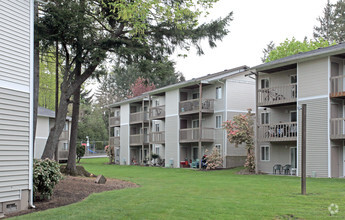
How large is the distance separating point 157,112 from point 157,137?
2.63 m

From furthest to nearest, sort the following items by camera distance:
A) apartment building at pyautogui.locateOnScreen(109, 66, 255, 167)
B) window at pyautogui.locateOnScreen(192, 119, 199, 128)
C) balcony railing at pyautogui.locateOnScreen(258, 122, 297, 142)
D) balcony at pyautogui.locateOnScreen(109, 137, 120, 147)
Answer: balcony at pyautogui.locateOnScreen(109, 137, 120, 147) → window at pyautogui.locateOnScreen(192, 119, 199, 128) → apartment building at pyautogui.locateOnScreen(109, 66, 255, 167) → balcony railing at pyautogui.locateOnScreen(258, 122, 297, 142)

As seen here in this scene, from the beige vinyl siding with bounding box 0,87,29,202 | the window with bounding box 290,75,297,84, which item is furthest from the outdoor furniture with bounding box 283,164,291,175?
the beige vinyl siding with bounding box 0,87,29,202

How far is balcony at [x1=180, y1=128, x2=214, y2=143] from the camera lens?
3525cm

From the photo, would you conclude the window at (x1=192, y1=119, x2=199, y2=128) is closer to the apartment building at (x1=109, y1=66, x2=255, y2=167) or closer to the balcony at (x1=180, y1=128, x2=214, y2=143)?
the apartment building at (x1=109, y1=66, x2=255, y2=167)

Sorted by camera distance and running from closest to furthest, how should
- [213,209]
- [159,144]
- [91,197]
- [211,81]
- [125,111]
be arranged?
[213,209]
[91,197]
[211,81]
[159,144]
[125,111]

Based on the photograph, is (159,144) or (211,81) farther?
(159,144)

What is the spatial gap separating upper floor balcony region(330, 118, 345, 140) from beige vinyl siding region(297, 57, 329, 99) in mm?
1754

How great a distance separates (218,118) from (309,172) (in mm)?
12141

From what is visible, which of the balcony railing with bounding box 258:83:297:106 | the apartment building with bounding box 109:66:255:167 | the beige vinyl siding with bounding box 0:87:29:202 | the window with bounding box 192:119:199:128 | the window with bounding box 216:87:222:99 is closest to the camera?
the beige vinyl siding with bounding box 0:87:29:202

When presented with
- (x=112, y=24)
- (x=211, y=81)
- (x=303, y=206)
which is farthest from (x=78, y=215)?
(x=211, y=81)

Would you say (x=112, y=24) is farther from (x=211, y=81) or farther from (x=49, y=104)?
(x=49, y=104)

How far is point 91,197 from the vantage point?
1333 centimetres

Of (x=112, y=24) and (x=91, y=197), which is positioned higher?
(x=112, y=24)

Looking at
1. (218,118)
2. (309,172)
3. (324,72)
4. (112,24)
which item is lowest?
(309,172)
